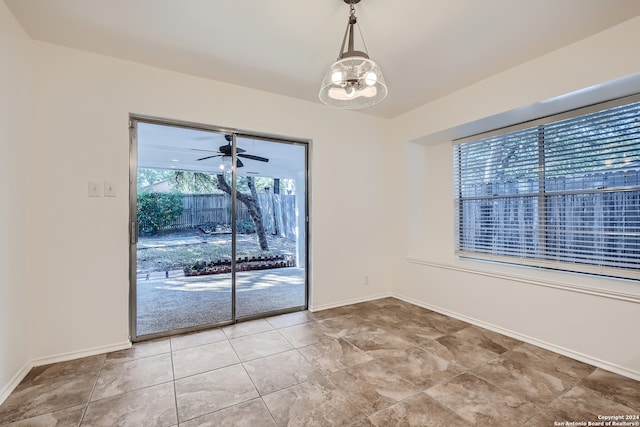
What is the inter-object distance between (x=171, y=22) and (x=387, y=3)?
159cm

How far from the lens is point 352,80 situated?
191cm

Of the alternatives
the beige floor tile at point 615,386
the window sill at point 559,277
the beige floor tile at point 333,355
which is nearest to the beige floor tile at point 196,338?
the beige floor tile at point 333,355

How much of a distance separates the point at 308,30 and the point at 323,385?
2688mm

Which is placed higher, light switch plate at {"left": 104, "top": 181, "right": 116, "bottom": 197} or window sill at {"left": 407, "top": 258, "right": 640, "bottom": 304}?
light switch plate at {"left": 104, "top": 181, "right": 116, "bottom": 197}

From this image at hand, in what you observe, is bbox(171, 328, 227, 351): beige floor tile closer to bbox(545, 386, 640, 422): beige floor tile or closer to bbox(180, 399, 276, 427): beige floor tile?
bbox(180, 399, 276, 427): beige floor tile

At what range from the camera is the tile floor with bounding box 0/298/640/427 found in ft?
5.69

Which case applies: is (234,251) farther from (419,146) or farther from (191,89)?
(419,146)

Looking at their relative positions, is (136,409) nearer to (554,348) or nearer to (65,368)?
(65,368)

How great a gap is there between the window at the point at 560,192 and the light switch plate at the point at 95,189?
4.11 metres

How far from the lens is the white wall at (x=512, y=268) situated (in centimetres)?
222

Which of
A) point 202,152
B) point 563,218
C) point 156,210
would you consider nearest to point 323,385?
point 156,210

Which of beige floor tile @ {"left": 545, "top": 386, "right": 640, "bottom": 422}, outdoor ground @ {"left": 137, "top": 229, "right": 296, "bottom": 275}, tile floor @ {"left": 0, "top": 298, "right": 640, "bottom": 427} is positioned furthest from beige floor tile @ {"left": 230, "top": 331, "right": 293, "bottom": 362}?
beige floor tile @ {"left": 545, "top": 386, "right": 640, "bottom": 422}

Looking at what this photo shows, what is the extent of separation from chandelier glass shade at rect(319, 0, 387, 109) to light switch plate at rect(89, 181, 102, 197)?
213 cm

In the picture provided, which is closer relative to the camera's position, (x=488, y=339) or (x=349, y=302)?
(x=488, y=339)
